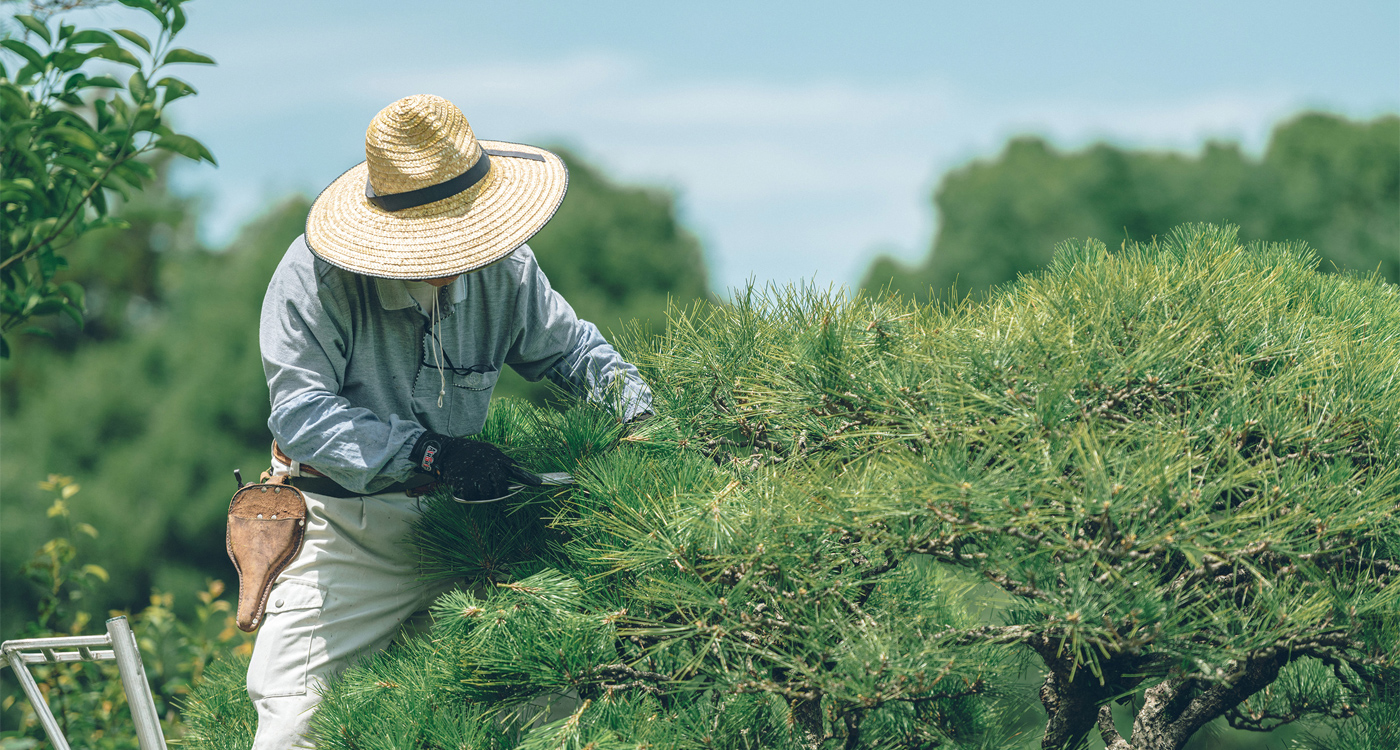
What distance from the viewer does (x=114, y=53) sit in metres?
2.08

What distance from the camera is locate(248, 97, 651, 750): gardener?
1.85 metres

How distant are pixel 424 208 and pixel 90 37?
30.3 inches

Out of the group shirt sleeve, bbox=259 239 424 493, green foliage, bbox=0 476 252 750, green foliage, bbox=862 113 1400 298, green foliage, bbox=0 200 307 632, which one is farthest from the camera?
green foliage, bbox=862 113 1400 298

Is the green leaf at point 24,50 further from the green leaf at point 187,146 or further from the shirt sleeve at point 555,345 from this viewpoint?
the shirt sleeve at point 555,345

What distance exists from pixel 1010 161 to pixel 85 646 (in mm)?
16065

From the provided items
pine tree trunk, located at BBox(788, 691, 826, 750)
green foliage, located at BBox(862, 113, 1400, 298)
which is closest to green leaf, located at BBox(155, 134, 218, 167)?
pine tree trunk, located at BBox(788, 691, 826, 750)

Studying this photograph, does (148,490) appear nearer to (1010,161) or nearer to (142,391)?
(142,391)

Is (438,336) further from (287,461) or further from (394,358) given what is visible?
(287,461)

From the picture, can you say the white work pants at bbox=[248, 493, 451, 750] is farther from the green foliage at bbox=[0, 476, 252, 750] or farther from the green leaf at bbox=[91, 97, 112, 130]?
the green foliage at bbox=[0, 476, 252, 750]

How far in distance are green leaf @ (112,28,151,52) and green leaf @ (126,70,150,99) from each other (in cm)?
5

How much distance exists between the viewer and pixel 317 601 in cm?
199

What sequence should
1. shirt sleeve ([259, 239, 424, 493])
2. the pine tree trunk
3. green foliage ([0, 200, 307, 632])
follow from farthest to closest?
green foliage ([0, 200, 307, 632]), shirt sleeve ([259, 239, 424, 493]), the pine tree trunk

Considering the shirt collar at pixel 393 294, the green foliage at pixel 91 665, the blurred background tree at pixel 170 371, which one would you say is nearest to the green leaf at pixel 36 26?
the shirt collar at pixel 393 294

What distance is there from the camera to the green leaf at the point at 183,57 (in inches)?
84.7
